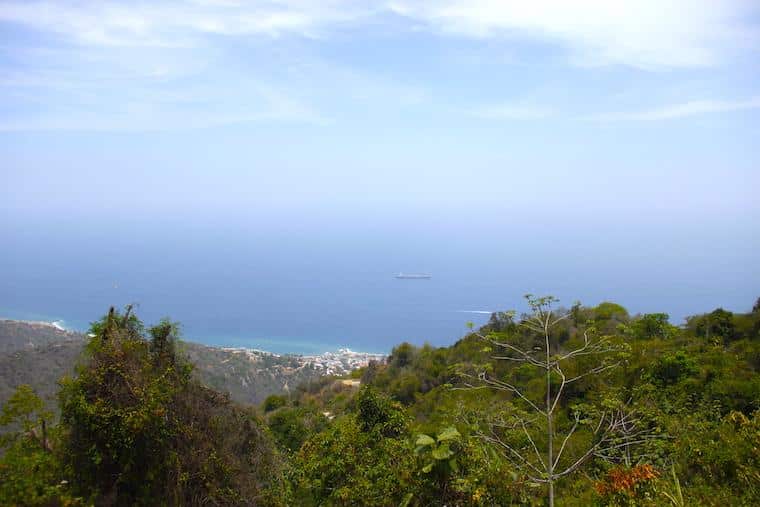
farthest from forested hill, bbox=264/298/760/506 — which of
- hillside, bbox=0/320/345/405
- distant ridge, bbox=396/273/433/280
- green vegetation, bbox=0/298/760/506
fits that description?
distant ridge, bbox=396/273/433/280

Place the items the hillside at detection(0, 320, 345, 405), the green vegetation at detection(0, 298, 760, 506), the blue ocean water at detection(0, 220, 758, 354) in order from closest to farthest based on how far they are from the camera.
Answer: the green vegetation at detection(0, 298, 760, 506) → the hillside at detection(0, 320, 345, 405) → the blue ocean water at detection(0, 220, 758, 354)

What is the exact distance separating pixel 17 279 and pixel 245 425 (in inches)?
4767

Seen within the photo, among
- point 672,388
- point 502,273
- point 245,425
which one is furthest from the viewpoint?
point 502,273

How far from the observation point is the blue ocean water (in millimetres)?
68688

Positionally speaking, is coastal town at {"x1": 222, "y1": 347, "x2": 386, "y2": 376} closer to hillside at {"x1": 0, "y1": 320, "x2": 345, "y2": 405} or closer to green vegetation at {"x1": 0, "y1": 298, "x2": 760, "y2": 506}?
hillside at {"x1": 0, "y1": 320, "x2": 345, "y2": 405}

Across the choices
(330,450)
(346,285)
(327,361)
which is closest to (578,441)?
(330,450)

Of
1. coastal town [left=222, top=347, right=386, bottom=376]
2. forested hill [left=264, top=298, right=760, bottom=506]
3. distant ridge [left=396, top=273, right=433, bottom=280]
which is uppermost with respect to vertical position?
forested hill [left=264, top=298, right=760, bottom=506]

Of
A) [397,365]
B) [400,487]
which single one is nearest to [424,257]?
[397,365]

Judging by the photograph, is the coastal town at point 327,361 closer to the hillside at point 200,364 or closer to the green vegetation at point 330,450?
the hillside at point 200,364

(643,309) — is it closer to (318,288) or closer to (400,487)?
(318,288)

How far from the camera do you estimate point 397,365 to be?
24656 millimetres

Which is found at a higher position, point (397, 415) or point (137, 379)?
point (137, 379)

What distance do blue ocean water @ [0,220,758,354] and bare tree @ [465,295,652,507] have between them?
4482 centimetres

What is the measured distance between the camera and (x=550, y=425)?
197 inches
